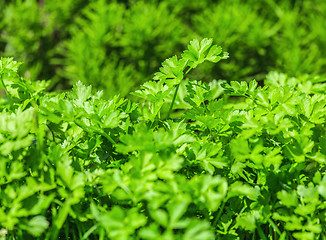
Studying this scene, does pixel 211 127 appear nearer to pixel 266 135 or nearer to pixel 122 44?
pixel 266 135

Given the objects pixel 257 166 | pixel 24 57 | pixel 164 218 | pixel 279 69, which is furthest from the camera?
pixel 24 57

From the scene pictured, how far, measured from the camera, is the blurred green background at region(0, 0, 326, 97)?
3.12 metres

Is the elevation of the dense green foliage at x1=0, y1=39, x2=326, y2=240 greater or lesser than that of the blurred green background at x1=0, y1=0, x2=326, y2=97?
greater

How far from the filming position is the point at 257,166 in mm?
879

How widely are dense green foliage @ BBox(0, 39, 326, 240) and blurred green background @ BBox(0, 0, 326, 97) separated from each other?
2.05 metres

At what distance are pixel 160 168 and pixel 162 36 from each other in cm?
257

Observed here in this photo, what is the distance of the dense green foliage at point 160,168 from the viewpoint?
0.74 metres

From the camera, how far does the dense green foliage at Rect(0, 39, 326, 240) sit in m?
0.74

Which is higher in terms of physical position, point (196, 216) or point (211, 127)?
point (211, 127)

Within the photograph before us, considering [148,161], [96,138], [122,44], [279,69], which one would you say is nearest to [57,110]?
[96,138]

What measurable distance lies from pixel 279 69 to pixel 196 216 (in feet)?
8.53

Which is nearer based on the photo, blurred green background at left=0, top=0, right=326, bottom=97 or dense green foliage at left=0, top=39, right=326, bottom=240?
dense green foliage at left=0, top=39, right=326, bottom=240

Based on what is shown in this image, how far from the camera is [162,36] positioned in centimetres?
321

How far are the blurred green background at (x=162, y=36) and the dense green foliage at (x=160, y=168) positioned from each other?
2.05 metres
